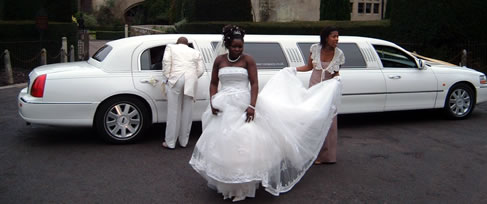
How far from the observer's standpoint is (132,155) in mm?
5824

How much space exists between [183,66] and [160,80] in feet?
1.79

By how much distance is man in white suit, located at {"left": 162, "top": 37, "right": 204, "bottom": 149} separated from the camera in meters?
5.99

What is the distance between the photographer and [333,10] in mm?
26625

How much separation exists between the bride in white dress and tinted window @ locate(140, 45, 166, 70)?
2.19 metres

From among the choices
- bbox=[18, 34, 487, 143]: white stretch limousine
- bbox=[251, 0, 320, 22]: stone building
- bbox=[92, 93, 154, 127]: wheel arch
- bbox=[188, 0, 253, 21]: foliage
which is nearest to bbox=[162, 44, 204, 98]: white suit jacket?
bbox=[18, 34, 487, 143]: white stretch limousine

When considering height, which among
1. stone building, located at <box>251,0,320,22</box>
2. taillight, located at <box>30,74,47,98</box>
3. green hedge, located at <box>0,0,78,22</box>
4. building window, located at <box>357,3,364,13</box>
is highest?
building window, located at <box>357,3,364,13</box>

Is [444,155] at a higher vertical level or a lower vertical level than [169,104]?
lower

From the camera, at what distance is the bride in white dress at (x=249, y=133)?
4.02 meters

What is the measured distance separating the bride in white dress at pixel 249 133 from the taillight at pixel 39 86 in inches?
103

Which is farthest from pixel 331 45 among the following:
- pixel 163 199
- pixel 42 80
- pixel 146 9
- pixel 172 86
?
pixel 146 9

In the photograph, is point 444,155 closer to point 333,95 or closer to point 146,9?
point 333,95

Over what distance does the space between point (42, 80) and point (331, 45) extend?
3637 mm

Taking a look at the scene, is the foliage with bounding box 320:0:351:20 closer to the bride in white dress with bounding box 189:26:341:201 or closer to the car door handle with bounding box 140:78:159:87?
the car door handle with bounding box 140:78:159:87

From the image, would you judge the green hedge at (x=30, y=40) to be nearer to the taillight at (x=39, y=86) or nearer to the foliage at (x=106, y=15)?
the taillight at (x=39, y=86)
